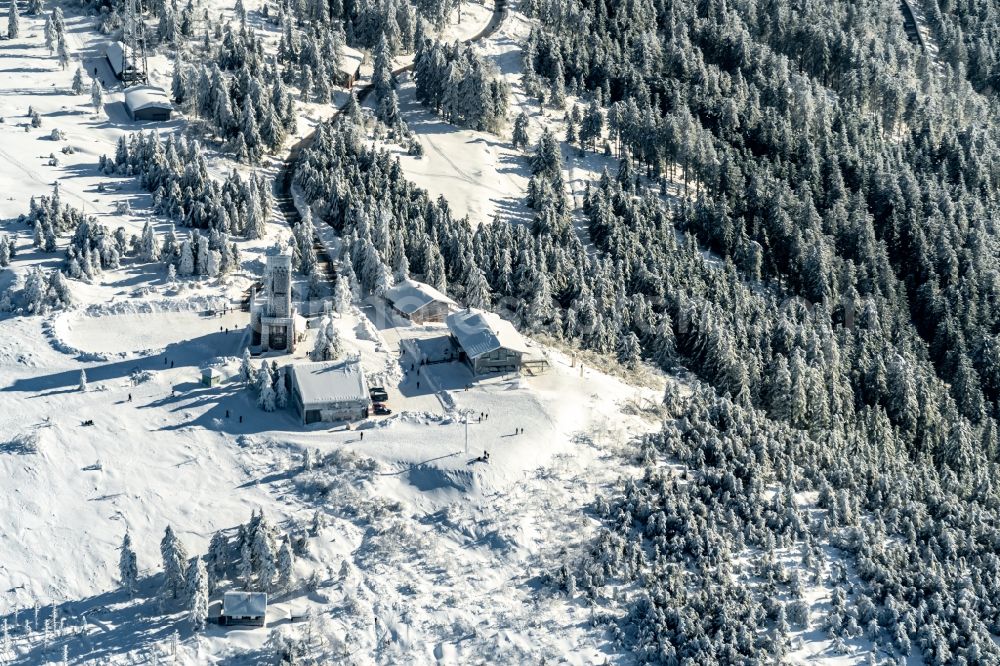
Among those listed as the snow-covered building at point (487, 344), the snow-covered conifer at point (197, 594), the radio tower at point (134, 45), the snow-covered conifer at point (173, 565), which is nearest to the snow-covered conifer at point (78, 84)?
the radio tower at point (134, 45)

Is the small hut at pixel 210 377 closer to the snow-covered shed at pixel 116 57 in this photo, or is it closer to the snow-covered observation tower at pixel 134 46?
the snow-covered observation tower at pixel 134 46

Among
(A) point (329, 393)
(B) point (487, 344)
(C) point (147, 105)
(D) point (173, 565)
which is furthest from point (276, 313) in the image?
(C) point (147, 105)

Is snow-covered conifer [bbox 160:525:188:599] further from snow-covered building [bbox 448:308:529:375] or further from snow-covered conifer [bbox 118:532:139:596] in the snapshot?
snow-covered building [bbox 448:308:529:375]

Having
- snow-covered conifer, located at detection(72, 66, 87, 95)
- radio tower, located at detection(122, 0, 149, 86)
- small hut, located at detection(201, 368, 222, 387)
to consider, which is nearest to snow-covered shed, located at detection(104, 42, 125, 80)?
radio tower, located at detection(122, 0, 149, 86)

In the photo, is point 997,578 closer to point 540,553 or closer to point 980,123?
point 540,553

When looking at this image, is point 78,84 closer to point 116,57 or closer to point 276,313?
point 116,57

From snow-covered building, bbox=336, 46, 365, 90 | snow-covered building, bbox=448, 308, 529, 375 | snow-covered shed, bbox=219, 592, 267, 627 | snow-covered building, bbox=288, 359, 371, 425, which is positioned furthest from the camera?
snow-covered building, bbox=336, 46, 365, 90
